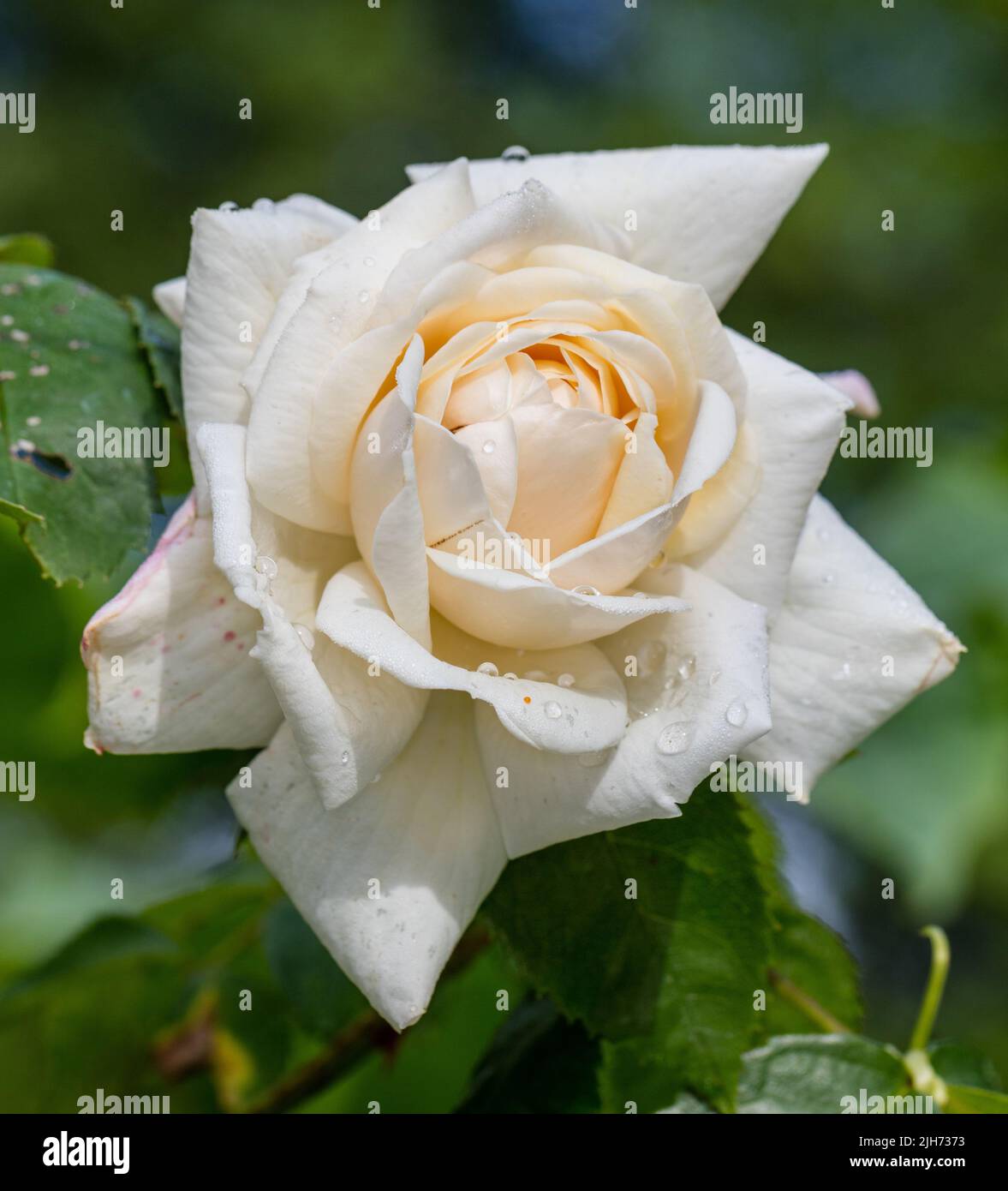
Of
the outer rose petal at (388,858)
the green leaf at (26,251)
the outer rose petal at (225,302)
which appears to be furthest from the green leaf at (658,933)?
the green leaf at (26,251)

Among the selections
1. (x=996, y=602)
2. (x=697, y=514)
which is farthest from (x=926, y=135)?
(x=697, y=514)

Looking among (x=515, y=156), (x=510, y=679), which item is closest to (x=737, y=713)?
(x=510, y=679)

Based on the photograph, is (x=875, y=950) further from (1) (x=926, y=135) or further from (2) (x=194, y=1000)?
(2) (x=194, y=1000)

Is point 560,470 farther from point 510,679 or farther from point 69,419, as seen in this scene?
point 69,419

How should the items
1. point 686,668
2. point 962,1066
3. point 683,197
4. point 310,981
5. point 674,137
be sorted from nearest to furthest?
1. point 686,668
2. point 683,197
3. point 962,1066
4. point 310,981
5. point 674,137

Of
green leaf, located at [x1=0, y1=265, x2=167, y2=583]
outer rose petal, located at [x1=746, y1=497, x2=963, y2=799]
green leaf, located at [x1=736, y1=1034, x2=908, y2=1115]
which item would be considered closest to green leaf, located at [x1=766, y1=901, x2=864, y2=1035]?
green leaf, located at [x1=736, y1=1034, x2=908, y2=1115]

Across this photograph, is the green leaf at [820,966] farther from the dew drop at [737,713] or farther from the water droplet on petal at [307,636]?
the water droplet on petal at [307,636]
